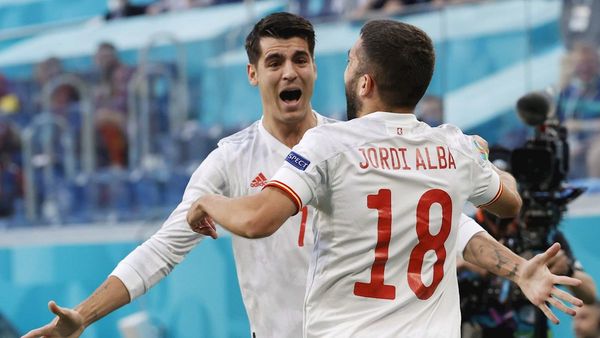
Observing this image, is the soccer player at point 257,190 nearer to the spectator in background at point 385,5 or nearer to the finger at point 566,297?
the finger at point 566,297

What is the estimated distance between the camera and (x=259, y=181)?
4617mm

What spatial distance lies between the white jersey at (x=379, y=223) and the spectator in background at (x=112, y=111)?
5.55m

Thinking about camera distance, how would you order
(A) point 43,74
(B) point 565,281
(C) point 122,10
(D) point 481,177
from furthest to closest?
(C) point 122,10 → (A) point 43,74 → (D) point 481,177 → (B) point 565,281

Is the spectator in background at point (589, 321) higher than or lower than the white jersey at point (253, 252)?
lower

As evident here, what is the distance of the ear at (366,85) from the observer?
12.0 feet

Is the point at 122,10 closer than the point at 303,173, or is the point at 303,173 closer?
the point at 303,173

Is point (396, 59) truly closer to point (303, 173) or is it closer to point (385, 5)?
point (303, 173)

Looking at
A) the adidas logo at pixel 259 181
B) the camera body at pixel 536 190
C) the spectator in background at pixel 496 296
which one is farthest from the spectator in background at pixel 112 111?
the adidas logo at pixel 259 181

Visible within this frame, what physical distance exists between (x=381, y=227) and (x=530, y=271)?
19.7 inches

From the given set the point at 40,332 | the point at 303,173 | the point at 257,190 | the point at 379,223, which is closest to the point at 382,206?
the point at 379,223

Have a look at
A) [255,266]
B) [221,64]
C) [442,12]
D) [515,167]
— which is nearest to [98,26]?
[221,64]

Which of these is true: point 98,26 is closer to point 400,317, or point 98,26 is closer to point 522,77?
point 522,77

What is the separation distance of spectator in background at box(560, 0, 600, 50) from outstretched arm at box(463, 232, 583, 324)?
349 cm

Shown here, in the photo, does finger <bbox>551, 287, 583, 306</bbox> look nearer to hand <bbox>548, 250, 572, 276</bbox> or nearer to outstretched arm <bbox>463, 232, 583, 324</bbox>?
outstretched arm <bbox>463, 232, 583, 324</bbox>
